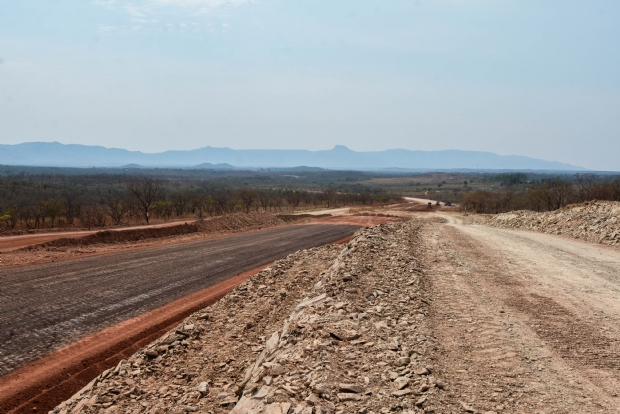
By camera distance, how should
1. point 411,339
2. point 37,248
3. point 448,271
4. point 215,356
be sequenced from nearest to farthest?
point 411,339 → point 215,356 → point 448,271 → point 37,248

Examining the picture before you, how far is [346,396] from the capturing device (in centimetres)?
520

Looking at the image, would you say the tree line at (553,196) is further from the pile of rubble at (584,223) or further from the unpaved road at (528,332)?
the unpaved road at (528,332)

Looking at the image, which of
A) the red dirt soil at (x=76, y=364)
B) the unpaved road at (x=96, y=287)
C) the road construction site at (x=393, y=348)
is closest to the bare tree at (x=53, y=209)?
the unpaved road at (x=96, y=287)

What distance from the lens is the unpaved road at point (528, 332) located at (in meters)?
5.38

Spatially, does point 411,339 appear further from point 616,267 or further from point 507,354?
point 616,267

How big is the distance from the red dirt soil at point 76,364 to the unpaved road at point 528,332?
7.65 meters

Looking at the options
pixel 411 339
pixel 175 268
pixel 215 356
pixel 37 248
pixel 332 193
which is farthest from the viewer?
pixel 332 193

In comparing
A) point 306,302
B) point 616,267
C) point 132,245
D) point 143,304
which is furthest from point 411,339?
point 132,245

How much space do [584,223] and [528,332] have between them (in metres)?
19.6

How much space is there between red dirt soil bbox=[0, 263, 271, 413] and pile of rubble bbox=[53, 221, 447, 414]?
38.5 inches

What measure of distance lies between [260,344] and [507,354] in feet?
17.1

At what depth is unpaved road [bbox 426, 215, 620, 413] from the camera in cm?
538

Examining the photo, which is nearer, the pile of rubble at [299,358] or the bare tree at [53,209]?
the pile of rubble at [299,358]

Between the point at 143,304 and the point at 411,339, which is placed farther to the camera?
the point at 143,304
